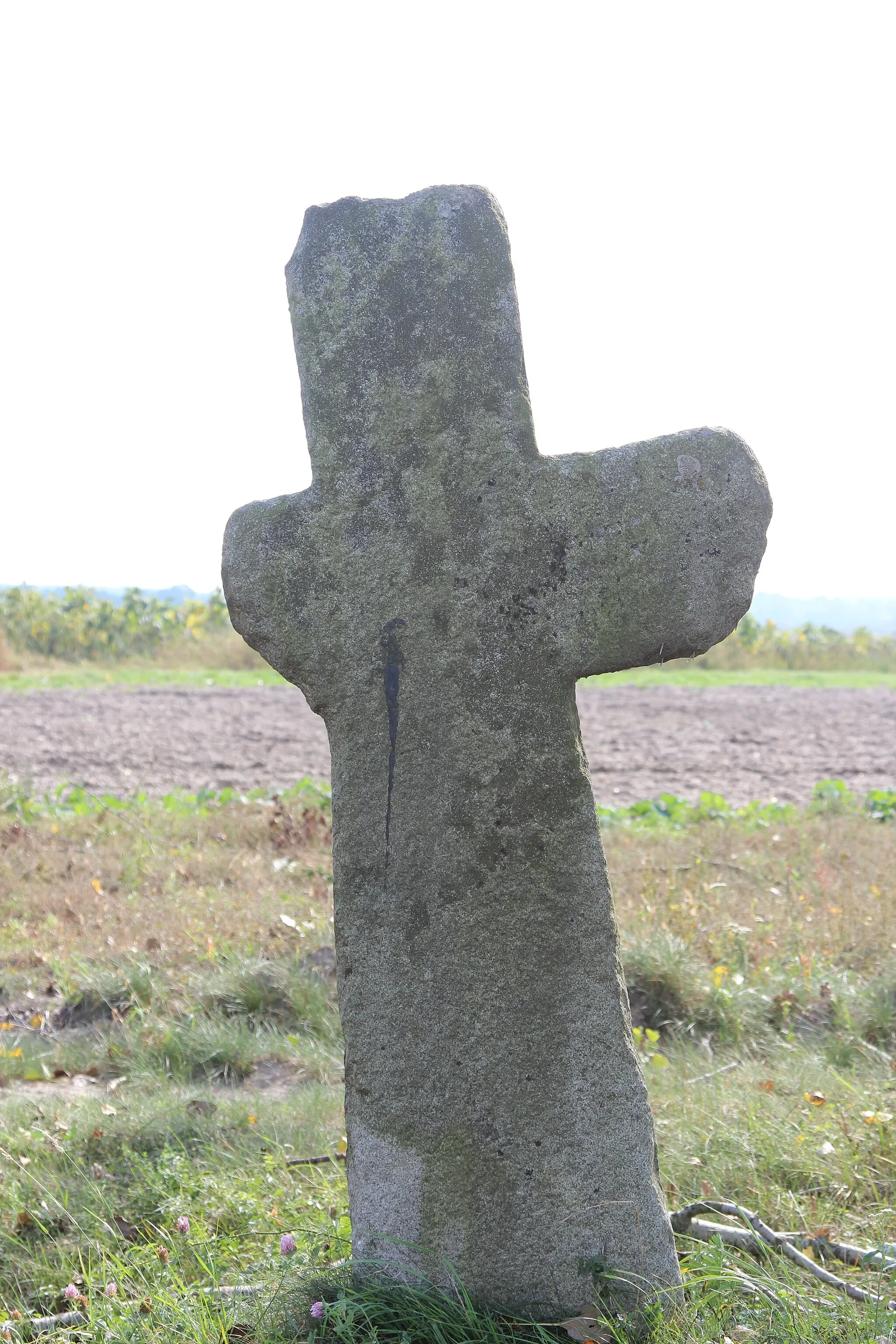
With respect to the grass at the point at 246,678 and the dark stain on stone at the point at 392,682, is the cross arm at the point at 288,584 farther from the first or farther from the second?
the grass at the point at 246,678

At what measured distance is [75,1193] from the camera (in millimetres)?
3238

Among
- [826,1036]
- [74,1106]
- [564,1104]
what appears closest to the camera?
[564,1104]

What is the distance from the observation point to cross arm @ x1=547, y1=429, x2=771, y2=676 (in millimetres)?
2396

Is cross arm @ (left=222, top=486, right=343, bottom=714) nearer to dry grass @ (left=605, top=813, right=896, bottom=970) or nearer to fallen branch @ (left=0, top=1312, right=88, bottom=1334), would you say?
fallen branch @ (left=0, top=1312, right=88, bottom=1334)

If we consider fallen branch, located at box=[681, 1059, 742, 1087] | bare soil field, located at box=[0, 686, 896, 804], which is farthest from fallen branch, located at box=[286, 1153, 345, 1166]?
bare soil field, located at box=[0, 686, 896, 804]

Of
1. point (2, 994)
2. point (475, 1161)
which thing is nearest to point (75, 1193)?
point (475, 1161)

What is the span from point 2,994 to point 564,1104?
3736mm

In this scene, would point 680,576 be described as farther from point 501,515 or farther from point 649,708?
point 649,708

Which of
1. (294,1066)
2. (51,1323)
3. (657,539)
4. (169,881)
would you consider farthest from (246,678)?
(657,539)

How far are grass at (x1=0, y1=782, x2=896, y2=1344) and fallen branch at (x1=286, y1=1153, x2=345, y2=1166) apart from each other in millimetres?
24

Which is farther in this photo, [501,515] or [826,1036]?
[826,1036]

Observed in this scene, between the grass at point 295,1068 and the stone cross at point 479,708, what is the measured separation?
0.25 metres

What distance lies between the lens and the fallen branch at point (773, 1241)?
8.00 ft

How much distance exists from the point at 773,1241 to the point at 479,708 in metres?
1.58
